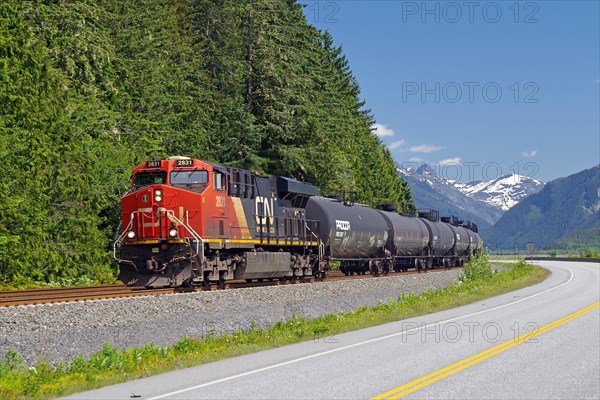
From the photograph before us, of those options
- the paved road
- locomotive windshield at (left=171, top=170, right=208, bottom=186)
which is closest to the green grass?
the paved road

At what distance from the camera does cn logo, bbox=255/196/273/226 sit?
30995mm

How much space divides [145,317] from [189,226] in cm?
584

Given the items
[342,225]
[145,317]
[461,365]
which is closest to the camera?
[461,365]

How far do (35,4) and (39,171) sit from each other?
1228 centimetres

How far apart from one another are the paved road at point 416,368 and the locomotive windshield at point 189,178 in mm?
8519

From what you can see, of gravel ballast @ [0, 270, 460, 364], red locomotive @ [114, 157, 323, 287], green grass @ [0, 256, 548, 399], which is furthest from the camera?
red locomotive @ [114, 157, 323, 287]

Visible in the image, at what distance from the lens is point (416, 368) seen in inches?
593

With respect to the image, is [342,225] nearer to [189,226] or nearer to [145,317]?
[189,226]

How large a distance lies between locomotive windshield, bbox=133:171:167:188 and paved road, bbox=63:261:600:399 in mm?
9624

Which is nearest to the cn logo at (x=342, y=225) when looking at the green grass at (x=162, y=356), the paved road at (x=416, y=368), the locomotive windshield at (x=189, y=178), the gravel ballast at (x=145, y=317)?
the gravel ballast at (x=145, y=317)

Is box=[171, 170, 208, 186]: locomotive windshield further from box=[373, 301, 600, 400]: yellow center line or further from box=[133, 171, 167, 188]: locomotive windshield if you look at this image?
box=[373, 301, 600, 400]: yellow center line

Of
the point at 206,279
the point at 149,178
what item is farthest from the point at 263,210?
the point at 149,178

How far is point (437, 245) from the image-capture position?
59.3 meters

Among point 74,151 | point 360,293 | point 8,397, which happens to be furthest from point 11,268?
point 8,397
